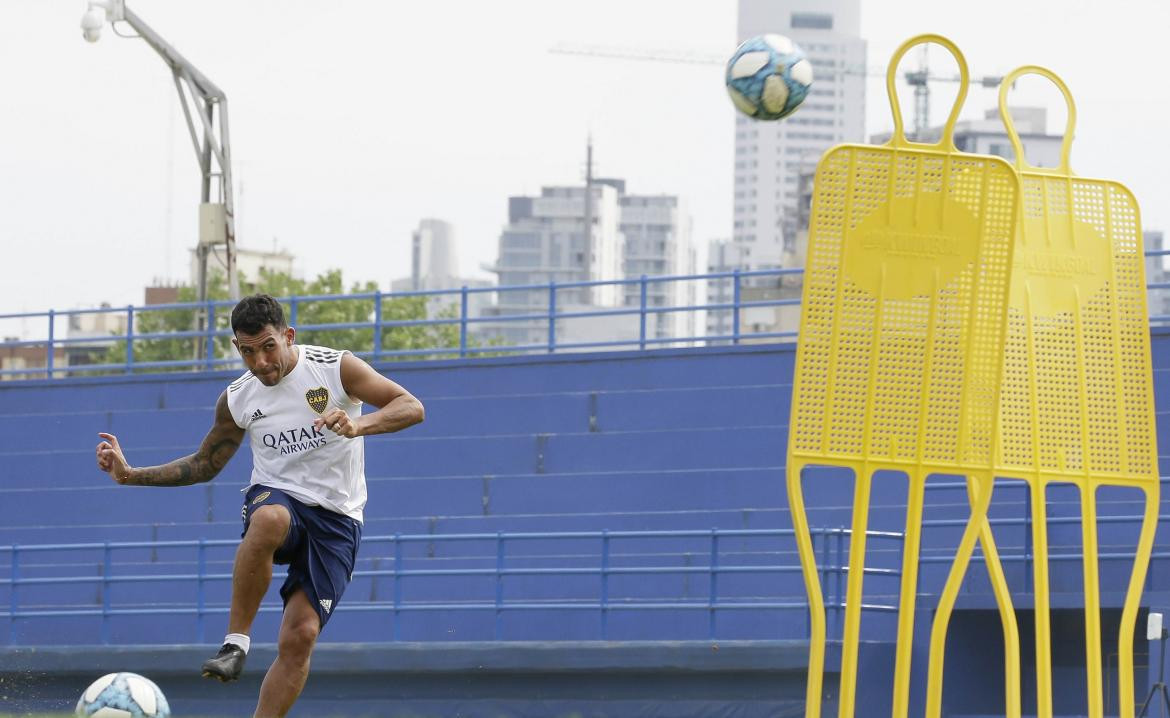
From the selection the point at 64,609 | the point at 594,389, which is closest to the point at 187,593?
the point at 64,609

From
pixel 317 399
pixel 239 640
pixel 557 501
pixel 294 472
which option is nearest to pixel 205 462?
pixel 294 472

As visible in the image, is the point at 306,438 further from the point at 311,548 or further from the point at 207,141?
the point at 207,141

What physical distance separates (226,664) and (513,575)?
8.48 m

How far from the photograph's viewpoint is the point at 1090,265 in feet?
27.9

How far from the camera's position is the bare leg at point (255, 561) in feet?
→ 22.8

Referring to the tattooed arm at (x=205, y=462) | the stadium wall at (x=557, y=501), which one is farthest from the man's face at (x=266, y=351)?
the stadium wall at (x=557, y=501)

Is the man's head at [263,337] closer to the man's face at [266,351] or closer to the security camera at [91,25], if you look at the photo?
the man's face at [266,351]

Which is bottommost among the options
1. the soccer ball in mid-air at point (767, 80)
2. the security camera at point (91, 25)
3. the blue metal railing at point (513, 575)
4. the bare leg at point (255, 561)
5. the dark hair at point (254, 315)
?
the blue metal railing at point (513, 575)

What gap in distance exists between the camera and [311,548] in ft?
23.5

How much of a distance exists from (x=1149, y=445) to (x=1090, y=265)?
0.90 metres

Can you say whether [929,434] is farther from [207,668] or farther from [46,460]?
[46,460]

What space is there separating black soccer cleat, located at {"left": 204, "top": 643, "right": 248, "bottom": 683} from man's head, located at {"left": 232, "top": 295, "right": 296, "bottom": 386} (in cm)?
107

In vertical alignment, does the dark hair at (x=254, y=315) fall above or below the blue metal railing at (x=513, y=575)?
above

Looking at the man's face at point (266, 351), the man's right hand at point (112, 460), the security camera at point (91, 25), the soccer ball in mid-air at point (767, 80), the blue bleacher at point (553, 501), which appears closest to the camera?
the man's face at point (266, 351)
